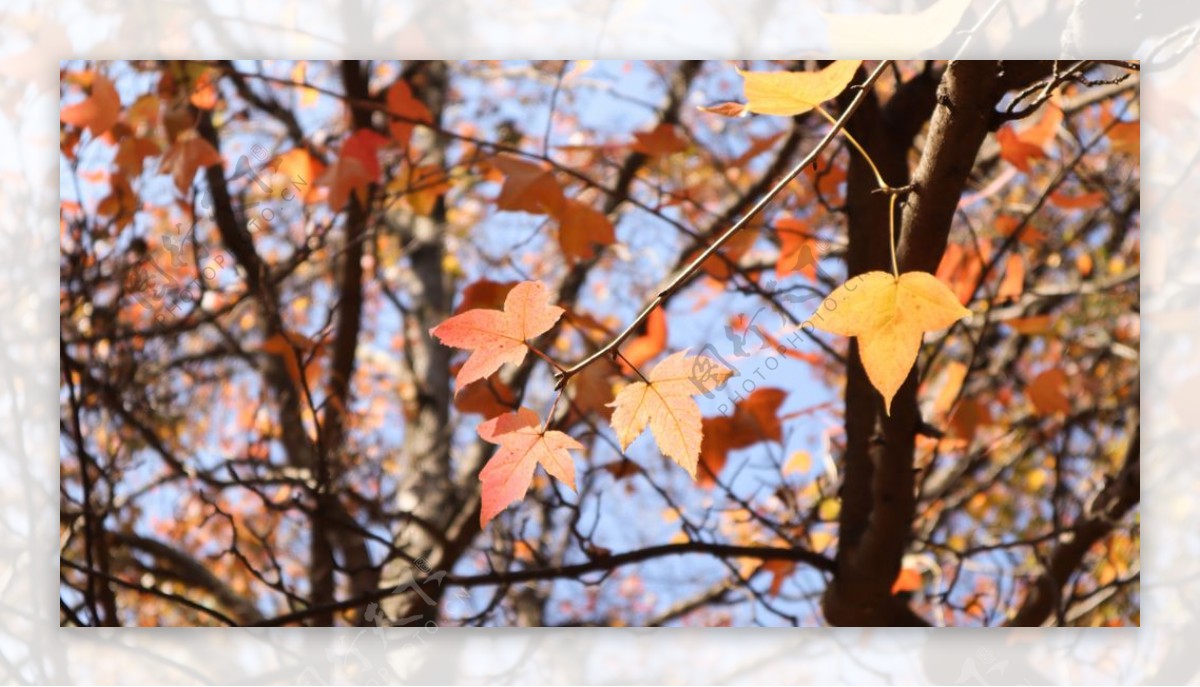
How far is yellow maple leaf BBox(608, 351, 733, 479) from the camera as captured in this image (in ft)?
2.50

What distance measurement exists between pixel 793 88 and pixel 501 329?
26 centimetres

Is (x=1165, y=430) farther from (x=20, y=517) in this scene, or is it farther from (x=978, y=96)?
(x=20, y=517)

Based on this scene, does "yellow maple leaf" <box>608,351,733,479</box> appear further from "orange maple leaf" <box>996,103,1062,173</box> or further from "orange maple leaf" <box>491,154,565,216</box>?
"orange maple leaf" <box>996,103,1062,173</box>

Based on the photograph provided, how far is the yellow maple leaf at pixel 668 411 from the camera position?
0.76 m

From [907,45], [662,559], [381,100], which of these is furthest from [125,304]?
[907,45]

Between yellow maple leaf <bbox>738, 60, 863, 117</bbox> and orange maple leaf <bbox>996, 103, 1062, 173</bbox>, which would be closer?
yellow maple leaf <bbox>738, 60, 863, 117</bbox>

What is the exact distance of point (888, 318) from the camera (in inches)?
28.7

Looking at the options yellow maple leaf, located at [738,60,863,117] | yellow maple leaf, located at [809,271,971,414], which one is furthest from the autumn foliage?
yellow maple leaf, located at [738,60,863,117]

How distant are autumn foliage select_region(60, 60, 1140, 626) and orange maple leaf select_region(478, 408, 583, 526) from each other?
0.67 ft

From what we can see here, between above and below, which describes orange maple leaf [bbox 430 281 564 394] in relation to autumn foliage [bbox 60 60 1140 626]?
below

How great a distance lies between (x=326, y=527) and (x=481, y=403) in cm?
31

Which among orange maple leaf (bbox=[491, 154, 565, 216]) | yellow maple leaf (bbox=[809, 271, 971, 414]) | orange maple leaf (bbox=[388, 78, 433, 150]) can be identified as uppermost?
orange maple leaf (bbox=[388, 78, 433, 150])

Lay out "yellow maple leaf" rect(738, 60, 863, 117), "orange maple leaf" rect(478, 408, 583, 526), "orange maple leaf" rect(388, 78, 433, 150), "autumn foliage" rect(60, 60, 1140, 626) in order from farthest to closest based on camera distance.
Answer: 1. "orange maple leaf" rect(388, 78, 433, 150)
2. "autumn foliage" rect(60, 60, 1140, 626)
3. "orange maple leaf" rect(478, 408, 583, 526)
4. "yellow maple leaf" rect(738, 60, 863, 117)

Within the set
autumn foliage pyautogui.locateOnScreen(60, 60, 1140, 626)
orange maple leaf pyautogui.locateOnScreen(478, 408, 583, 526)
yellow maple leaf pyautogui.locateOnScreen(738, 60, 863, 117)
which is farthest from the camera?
autumn foliage pyautogui.locateOnScreen(60, 60, 1140, 626)
